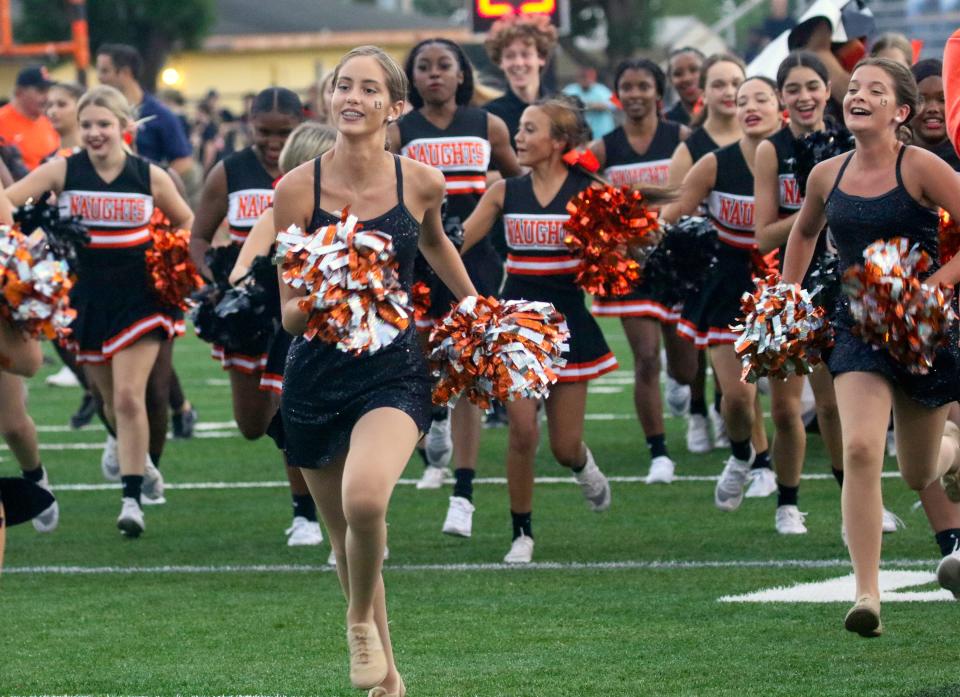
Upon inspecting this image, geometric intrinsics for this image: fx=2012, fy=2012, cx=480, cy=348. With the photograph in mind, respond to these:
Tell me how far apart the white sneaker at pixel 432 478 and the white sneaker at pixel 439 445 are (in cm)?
3

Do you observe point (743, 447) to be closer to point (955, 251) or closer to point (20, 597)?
point (955, 251)

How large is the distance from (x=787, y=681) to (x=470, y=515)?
2.82 meters

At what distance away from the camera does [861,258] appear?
5.85 metres

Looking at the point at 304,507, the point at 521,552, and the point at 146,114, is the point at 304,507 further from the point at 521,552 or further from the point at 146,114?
the point at 146,114

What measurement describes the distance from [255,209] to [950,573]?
10.7 ft

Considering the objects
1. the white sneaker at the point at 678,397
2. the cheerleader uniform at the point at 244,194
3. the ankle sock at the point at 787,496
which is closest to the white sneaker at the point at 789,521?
the ankle sock at the point at 787,496

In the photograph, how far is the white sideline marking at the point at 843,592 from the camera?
6422mm

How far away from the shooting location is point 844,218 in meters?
5.82

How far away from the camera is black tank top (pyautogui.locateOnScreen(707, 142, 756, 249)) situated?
8234 mm

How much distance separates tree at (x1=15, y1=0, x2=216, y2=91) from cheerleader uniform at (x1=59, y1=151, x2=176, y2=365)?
107 feet

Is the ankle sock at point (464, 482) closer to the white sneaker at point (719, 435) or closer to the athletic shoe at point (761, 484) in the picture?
the athletic shoe at point (761, 484)

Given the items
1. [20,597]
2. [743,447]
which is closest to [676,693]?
[20,597]

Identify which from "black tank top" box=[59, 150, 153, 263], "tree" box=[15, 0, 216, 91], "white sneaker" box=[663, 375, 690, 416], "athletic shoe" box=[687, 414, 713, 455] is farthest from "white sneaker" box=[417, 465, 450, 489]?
"tree" box=[15, 0, 216, 91]

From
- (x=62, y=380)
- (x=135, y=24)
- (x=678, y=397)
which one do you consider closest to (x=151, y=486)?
(x=678, y=397)
